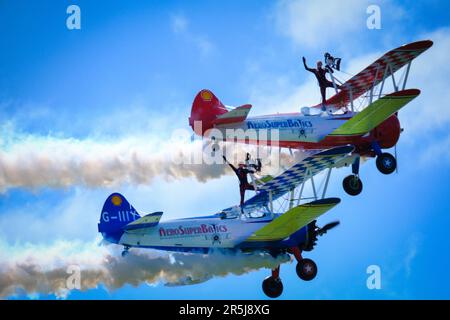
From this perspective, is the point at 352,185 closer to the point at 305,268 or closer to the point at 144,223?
the point at 305,268

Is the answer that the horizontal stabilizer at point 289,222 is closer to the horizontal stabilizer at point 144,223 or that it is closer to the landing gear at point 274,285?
the landing gear at point 274,285

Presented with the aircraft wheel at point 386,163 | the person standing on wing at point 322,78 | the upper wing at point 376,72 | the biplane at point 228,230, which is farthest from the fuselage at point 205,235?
the upper wing at point 376,72

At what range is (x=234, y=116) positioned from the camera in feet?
113

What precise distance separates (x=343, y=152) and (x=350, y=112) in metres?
2.60

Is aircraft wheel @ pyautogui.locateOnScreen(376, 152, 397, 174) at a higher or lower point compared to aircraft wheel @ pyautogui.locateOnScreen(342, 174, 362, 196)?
higher

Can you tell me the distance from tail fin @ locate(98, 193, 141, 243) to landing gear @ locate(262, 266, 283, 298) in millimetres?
3879

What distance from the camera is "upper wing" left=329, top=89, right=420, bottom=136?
34.4 meters

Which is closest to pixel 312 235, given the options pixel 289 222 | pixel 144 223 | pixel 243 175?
pixel 289 222

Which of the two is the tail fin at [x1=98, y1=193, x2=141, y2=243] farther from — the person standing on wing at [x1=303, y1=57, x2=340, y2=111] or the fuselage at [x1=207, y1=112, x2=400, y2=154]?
the person standing on wing at [x1=303, y1=57, x2=340, y2=111]

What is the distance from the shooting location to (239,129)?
34.7 meters

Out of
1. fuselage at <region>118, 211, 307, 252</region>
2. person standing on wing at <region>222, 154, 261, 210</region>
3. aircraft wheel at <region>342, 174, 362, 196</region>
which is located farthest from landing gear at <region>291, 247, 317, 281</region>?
aircraft wheel at <region>342, 174, 362, 196</region>

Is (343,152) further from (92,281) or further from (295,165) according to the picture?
(92,281)

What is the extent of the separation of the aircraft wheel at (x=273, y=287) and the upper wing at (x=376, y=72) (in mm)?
5298
